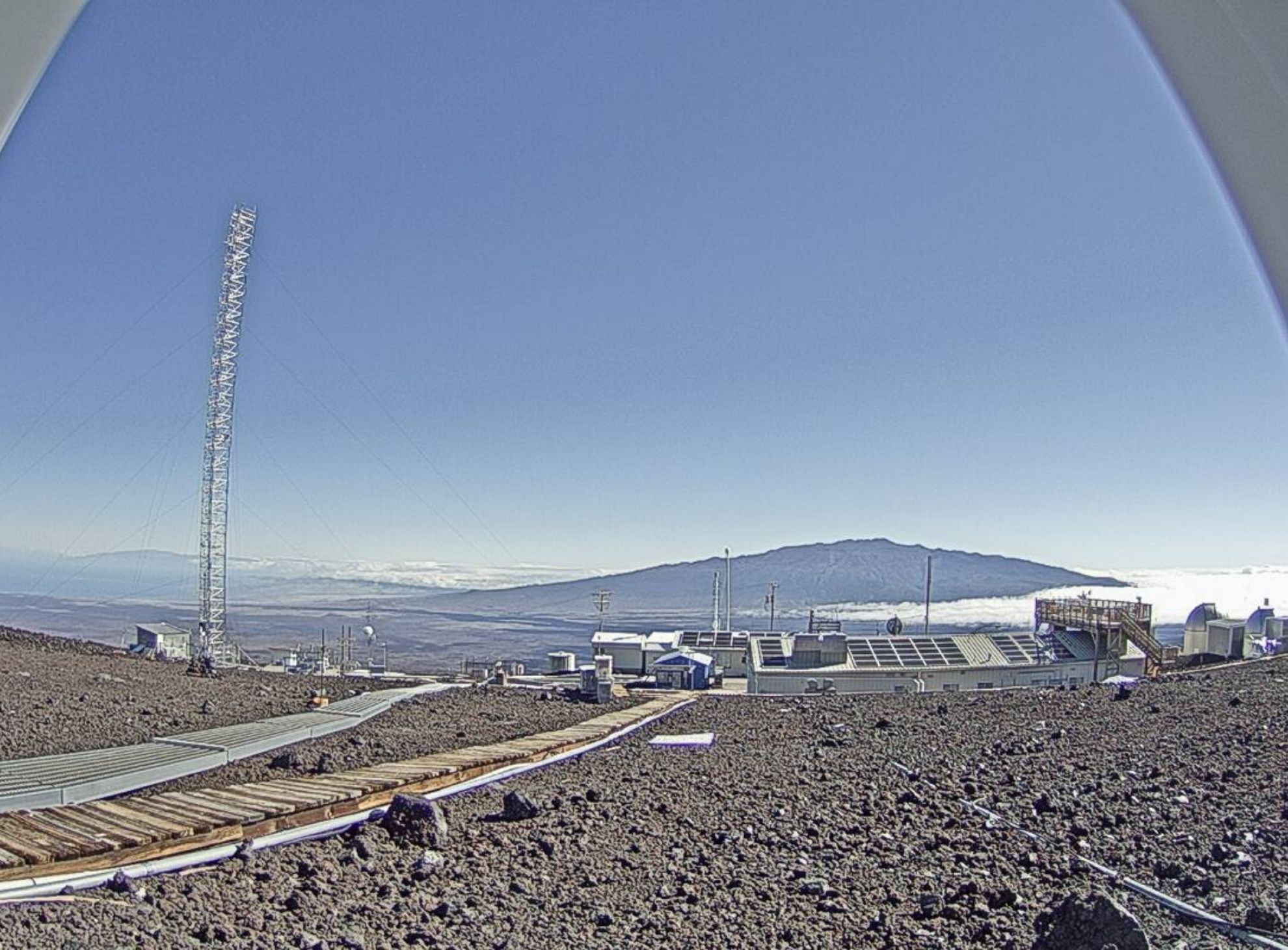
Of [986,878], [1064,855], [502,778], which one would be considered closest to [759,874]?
[986,878]

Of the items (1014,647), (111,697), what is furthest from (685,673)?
(111,697)

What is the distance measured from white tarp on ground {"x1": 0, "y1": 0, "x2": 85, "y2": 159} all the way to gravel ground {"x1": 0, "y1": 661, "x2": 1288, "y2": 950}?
7.42 feet

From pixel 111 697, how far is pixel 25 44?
915 cm

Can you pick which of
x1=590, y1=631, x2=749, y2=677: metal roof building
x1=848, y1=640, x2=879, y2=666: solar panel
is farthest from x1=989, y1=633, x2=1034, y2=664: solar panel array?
x1=590, y1=631, x2=749, y2=677: metal roof building

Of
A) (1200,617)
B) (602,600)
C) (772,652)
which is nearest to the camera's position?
(772,652)

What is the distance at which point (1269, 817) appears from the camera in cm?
355

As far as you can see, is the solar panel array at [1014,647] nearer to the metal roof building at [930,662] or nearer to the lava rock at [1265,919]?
the metal roof building at [930,662]

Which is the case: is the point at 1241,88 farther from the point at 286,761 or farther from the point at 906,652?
the point at 906,652

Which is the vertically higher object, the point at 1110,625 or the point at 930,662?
the point at 1110,625

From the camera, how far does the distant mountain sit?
478 feet

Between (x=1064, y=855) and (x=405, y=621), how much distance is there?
107778 millimetres

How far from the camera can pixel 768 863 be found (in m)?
3.17

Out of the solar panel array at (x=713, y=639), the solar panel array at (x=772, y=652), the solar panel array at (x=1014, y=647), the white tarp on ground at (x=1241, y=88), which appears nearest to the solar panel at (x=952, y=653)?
the solar panel array at (x=1014, y=647)

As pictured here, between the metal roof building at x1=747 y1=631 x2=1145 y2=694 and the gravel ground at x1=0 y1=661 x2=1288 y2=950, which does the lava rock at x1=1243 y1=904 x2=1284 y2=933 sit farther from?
the metal roof building at x1=747 y1=631 x2=1145 y2=694
